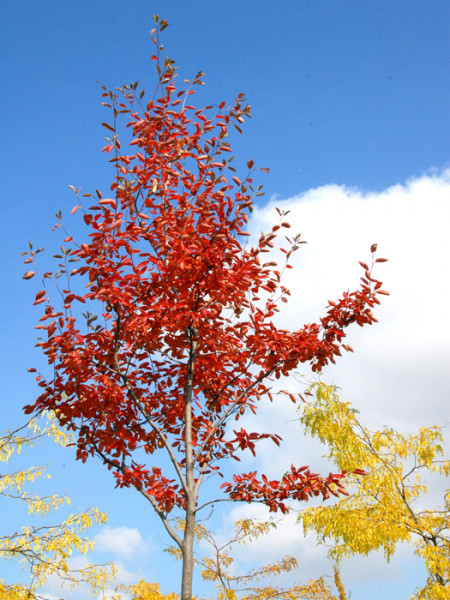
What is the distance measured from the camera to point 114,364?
463 centimetres

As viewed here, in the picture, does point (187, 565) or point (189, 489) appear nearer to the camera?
→ point (187, 565)

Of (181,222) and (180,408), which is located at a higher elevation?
(181,222)

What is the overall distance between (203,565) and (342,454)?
3470 mm

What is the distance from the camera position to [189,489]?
4320 mm

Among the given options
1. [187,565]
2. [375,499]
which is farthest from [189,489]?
[375,499]

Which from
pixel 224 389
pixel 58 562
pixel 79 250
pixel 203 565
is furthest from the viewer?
pixel 203 565

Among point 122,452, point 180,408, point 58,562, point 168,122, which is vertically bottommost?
point 58,562

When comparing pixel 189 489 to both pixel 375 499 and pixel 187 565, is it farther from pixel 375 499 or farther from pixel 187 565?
pixel 375 499

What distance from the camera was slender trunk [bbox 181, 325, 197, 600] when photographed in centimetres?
405

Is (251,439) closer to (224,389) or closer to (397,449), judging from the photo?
(224,389)

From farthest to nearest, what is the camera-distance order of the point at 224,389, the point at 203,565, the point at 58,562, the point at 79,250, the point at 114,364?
the point at 203,565, the point at 58,562, the point at 224,389, the point at 114,364, the point at 79,250

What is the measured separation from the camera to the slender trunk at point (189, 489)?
4.05 m

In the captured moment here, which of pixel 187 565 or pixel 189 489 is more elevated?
pixel 189 489

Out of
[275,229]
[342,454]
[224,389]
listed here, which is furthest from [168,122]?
[342,454]
